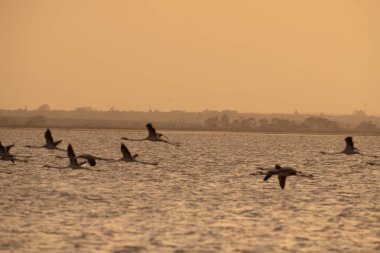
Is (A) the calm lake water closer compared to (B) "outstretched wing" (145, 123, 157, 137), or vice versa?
(A) the calm lake water

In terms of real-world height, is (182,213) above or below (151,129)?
below

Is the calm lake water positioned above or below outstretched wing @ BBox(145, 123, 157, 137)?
below

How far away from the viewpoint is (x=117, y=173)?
64688 millimetres

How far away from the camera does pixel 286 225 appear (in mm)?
37031

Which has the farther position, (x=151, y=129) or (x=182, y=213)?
(x=151, y=129)

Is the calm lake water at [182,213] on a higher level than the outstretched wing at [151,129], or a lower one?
lower

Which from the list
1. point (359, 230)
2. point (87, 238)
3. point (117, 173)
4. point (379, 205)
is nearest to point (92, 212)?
point (87, 238)

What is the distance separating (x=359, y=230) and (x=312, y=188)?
63.2ft

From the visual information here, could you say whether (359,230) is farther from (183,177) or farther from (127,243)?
(183,177)

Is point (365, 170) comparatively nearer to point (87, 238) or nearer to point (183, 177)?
point (183, 177)

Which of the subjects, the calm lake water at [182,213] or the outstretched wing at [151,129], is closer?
the calm lake water at [182,213]

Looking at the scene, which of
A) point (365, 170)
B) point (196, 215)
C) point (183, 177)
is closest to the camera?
point (196, 215)

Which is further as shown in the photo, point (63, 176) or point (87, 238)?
point (63, 176)

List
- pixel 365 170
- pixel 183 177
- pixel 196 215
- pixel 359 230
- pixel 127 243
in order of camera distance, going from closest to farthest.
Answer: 1. pixel 127 243
2. pixel 359 230
3. pixel 196 215
4. pixel 183 177
5. pixel 365 170
